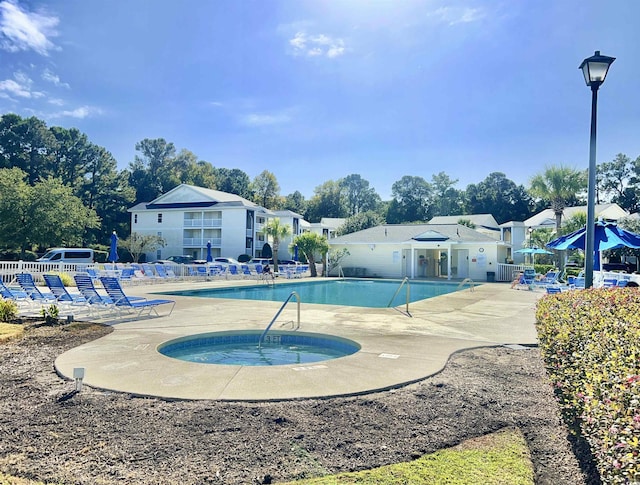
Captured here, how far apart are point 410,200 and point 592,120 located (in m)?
61.1

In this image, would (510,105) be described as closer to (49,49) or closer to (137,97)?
(137,97)

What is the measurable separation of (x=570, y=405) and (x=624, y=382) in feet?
4.42

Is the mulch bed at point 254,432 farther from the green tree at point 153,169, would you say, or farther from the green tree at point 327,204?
the green tree at point 327,204

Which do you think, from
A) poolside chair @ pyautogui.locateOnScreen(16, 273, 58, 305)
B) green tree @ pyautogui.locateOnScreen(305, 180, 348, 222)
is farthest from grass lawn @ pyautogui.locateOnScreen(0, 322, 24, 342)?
green tree @ pyautogui.locateOnScreen(305, 180, 348, 222)

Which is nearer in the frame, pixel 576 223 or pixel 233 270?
pixel 233 270

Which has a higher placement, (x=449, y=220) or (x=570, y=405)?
(x=449, y=220)

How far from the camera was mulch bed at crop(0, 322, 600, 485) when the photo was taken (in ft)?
10.6

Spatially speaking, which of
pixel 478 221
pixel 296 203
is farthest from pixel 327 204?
pixel 478 221

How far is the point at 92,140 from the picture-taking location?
56.1 m

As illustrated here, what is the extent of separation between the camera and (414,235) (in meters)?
32.5

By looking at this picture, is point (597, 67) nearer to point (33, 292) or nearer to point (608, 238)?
point (608, 238)

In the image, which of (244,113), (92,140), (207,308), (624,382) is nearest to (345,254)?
(244,113)

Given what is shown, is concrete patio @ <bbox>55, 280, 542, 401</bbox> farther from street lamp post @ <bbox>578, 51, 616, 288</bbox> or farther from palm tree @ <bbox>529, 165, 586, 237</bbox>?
palm tree @ <bbox>529, 165, 586, 237</bbox>

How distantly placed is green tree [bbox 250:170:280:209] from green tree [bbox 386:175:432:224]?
18.3 meters
